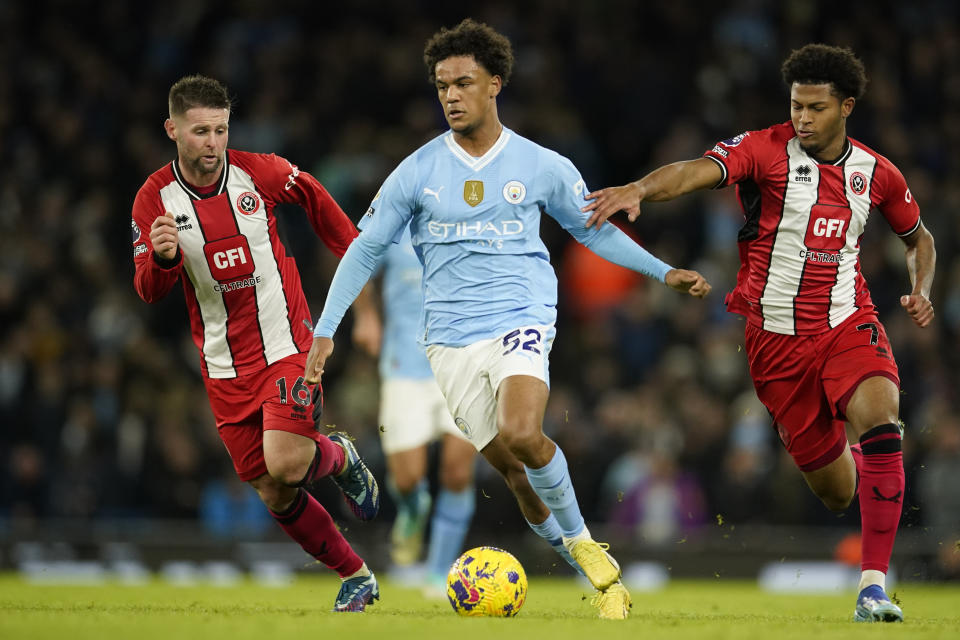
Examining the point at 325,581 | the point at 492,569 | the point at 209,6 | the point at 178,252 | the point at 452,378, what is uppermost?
the point at 209,6

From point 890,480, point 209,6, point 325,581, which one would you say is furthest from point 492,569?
point 209,6

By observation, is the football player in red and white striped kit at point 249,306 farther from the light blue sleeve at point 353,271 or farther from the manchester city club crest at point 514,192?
the manchester city club crest at point 514,192

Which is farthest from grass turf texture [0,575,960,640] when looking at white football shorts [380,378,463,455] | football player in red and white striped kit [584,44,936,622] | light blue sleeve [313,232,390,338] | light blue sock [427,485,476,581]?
light blue sleeve [313,232,390,338]

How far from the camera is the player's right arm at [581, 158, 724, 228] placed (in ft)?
23.3

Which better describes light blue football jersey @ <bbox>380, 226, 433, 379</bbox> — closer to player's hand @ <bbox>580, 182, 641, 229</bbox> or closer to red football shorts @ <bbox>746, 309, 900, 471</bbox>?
red football shorts @ <bbox>746, 309, 900, 471</bbox>

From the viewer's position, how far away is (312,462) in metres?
A: 7.52

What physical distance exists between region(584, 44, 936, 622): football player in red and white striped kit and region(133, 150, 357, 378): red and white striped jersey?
1.79m

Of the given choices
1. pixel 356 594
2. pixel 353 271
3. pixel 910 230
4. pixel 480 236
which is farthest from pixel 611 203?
pixel 356 594

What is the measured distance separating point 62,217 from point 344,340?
160 inches

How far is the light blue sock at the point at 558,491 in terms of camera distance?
6.99 meters

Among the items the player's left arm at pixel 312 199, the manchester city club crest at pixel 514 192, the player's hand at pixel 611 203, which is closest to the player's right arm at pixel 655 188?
the player's hand at pixel 611 203

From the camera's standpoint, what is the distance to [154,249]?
706 centimetres

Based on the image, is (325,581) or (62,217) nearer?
(325,581)

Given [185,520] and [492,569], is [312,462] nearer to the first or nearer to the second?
[492,569]
